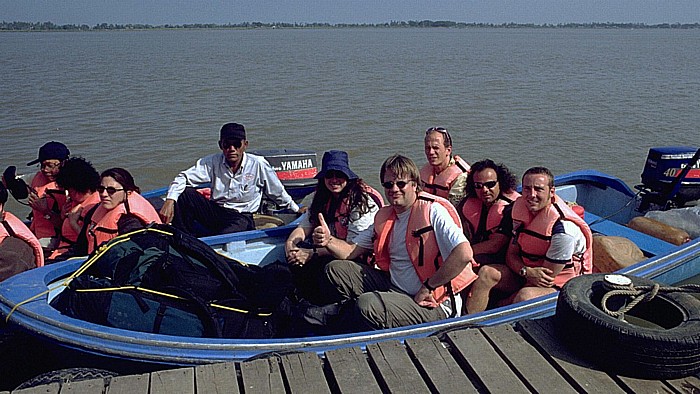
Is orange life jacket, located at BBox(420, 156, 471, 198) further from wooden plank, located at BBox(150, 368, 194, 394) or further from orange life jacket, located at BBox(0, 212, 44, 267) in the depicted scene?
orange life jacket, located at BBox(0, 212, 44, 267)

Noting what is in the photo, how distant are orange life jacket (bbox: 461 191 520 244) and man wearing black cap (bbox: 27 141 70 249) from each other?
117 inches

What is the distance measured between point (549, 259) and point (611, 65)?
25.2m

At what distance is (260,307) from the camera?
12.1 ft

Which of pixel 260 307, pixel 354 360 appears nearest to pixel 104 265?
pixel 260 307

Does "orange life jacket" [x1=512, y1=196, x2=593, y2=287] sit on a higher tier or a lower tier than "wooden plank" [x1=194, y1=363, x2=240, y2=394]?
higher

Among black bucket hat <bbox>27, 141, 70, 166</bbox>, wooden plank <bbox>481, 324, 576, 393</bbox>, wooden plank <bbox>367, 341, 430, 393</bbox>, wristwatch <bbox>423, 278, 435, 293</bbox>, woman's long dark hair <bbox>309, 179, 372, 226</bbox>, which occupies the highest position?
black bucket hat <bbox>27, 141, 70, 166</bbox>

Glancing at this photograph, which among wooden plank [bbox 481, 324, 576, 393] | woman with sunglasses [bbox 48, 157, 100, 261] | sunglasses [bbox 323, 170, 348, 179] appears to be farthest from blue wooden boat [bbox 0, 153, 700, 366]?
sunglasses [bbox 323, 170, 348, 179]

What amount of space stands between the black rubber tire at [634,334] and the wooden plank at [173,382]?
1.75 metres

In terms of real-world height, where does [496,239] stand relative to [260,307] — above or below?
above

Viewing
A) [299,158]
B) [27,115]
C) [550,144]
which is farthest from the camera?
[27,115]

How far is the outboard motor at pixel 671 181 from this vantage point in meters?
5.73

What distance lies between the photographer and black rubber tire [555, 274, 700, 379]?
2.72 m

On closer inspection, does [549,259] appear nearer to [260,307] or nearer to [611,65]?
[260,307]

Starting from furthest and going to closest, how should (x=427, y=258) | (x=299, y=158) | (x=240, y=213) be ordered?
(x=299, y=158) < (x=240, y=213) < (x=427, y=258)
